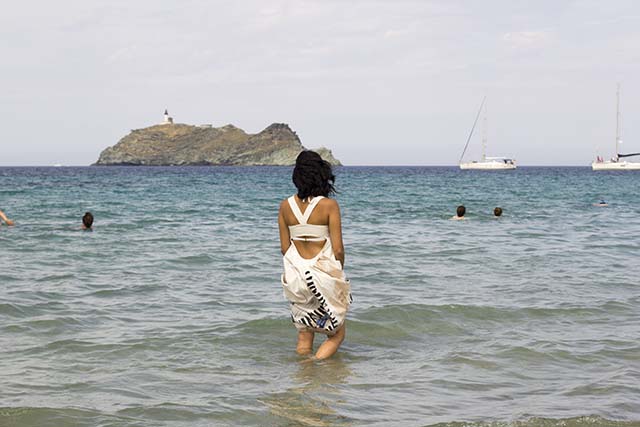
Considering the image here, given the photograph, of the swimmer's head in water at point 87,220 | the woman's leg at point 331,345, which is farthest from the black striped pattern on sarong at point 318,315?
the swimmer's head in water at point 87,220

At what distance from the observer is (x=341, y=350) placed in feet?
24.2

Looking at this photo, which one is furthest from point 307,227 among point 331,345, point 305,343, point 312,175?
point 305,343

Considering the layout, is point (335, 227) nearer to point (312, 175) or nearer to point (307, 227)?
point (307, 227)

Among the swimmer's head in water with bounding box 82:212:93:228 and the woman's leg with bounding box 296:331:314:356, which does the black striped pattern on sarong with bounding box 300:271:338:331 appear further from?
the swimmer's head in water with bounding box 82:212:93:228

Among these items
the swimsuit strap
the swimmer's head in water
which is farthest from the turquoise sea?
the swimmer's head in water

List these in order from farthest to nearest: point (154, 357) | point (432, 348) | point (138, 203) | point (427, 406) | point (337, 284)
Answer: point (138, 203) < point (432, 348) < point (154, 357) < point (337, 284) < point (427, 406)

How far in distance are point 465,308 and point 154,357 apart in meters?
4.10

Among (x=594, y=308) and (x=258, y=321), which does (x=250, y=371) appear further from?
(x=594, y=308)

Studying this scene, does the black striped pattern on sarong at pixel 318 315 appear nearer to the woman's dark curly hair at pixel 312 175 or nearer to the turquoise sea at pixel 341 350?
the turquoise sea at pixel 341 350

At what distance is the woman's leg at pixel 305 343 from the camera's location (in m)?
6.79

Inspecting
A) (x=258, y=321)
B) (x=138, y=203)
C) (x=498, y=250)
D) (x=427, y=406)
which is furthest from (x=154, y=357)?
(x=138, y=203)

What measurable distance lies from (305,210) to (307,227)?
14 centimetres

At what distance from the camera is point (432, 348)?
7.50m

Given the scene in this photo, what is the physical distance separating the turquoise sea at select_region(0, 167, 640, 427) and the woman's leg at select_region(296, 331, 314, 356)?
0.26ft
